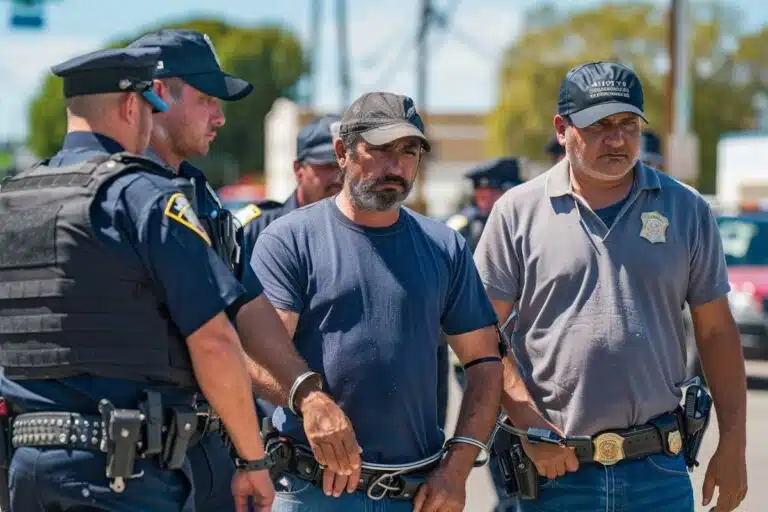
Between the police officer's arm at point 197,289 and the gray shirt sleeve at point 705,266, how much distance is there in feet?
5.79

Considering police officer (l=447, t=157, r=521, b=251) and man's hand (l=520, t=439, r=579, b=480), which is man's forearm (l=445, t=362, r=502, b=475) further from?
police officer (l=447, t=157, r=521, b=251)

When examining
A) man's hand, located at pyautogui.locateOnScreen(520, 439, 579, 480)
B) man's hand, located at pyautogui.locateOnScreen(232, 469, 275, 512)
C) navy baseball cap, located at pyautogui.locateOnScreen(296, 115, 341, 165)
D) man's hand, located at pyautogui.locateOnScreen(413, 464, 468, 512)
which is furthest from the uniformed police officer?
man's hand, located at pyautogui.locateOnScreen(232, 469, 275, 512)

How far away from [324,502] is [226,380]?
744 mm

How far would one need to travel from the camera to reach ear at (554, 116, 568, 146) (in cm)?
513

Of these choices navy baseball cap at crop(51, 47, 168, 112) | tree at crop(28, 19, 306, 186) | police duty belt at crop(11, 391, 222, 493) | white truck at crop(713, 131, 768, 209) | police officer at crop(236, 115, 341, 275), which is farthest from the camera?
tree at crop(28, 19, 306, 186)

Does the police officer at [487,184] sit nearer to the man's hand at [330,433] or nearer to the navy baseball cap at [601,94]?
the navy baseball cap at [601,94]

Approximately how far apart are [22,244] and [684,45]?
1969 centimetres

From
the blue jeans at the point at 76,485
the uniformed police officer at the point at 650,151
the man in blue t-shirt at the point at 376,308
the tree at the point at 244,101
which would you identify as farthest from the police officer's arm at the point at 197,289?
the tree at the point at 244,101

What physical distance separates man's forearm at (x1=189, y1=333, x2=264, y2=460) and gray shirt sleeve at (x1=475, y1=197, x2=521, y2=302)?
1348 millimetres

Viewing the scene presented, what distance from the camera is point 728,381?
505 centimetres

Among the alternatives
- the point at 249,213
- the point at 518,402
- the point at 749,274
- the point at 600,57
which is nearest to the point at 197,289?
the point at 518,402

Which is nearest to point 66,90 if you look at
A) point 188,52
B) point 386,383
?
point 188,52

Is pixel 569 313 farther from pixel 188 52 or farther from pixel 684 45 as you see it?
pixel 684 45

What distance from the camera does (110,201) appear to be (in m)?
3.81
